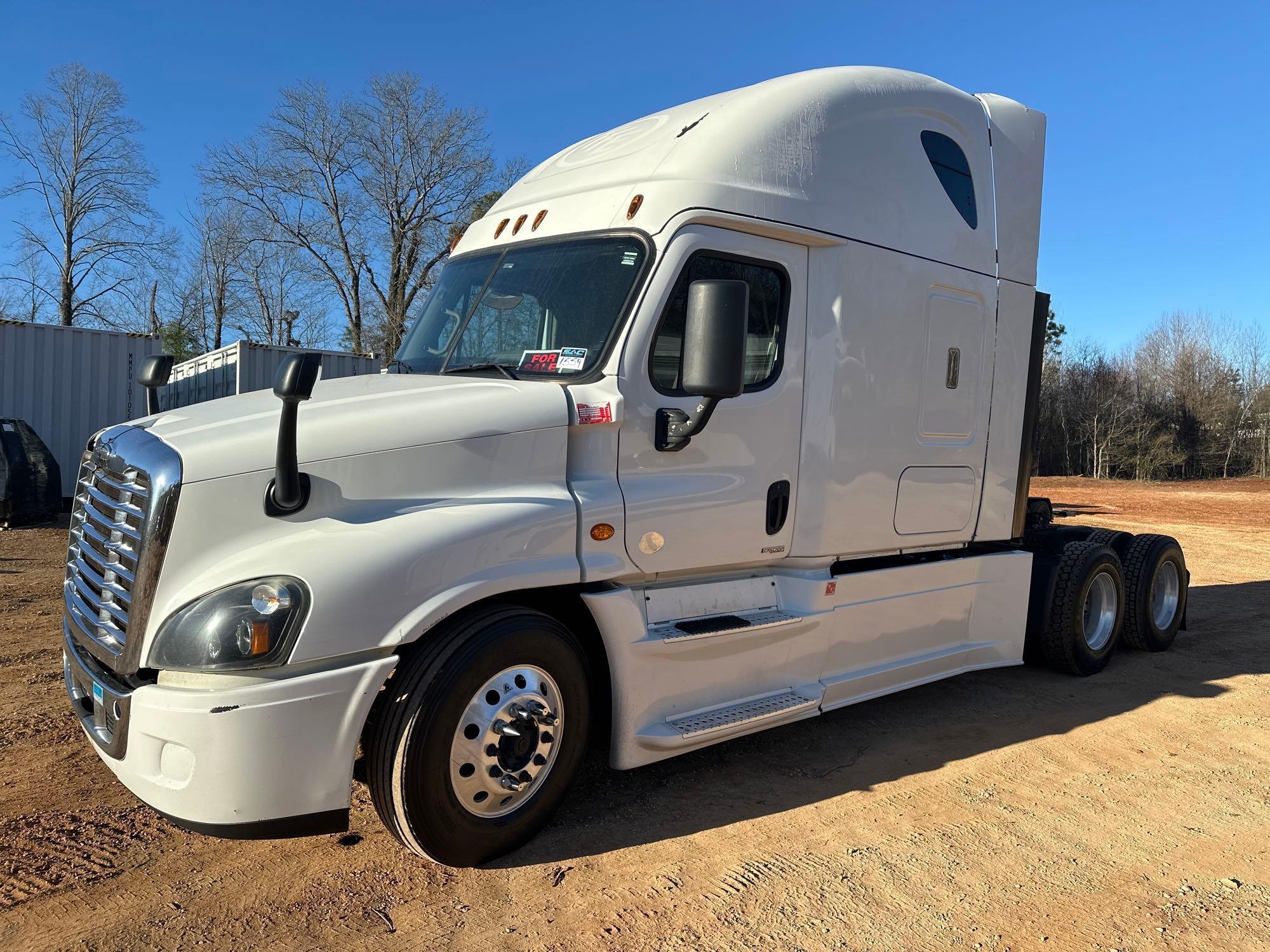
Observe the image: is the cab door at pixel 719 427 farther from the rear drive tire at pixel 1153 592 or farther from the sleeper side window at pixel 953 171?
the rear drive tire at pixel 1153 592

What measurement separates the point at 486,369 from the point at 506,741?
1695 millimetres

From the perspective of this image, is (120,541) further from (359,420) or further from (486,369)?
(486,369)

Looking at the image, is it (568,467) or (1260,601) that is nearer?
(568,467)

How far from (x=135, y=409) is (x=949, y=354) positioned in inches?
632

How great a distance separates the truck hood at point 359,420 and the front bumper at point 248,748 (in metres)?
0.78

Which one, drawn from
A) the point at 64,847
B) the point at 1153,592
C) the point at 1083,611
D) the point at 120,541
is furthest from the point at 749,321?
the point at 1153,592

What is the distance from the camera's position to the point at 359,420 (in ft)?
11.4

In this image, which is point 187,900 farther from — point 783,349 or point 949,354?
point 949,354

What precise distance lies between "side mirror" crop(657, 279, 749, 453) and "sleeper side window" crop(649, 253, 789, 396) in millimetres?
Result: 292

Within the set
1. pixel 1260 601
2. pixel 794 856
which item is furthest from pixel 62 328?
pixel 1260 601

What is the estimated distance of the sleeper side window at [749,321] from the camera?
408cm

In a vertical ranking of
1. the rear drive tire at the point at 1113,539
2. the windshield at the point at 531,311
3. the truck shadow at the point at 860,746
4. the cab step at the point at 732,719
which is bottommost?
the truck shadow at the point at 860,746

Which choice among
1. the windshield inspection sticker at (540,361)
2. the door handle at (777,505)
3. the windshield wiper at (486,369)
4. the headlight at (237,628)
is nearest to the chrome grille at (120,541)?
the headlight at (237,628)

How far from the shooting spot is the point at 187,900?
128 inches
